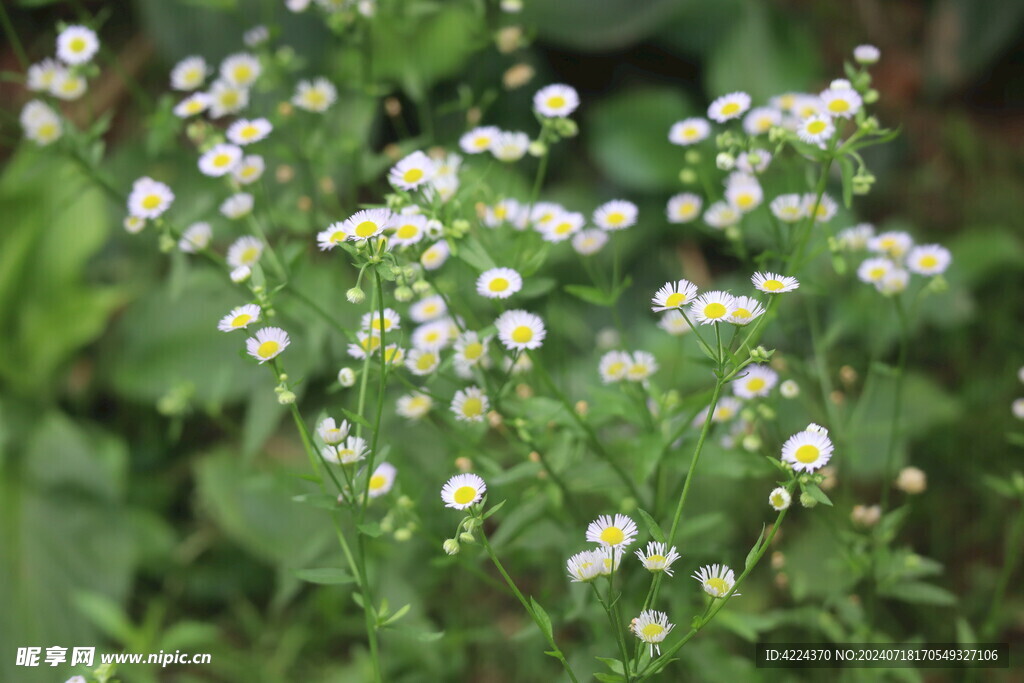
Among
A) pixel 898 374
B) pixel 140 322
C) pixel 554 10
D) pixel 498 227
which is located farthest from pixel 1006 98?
pixel 140 322

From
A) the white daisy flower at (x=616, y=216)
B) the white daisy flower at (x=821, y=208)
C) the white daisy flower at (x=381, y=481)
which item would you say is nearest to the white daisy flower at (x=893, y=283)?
the white daisy flower at (x=821, y=208)

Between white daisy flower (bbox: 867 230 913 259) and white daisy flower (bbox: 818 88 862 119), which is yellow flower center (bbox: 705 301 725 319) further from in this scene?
white daisy flower (bbox: 867 230 913 259)

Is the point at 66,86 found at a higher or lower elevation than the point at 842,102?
higher

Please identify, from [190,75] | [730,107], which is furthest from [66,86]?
[730,107]

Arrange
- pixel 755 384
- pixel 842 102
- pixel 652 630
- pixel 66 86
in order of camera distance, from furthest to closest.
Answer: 1. pixel 66 86
2. pixel 755 384
3. pixel 842 102
4. pixel 652 630

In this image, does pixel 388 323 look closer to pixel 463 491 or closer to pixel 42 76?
pixel 463 491

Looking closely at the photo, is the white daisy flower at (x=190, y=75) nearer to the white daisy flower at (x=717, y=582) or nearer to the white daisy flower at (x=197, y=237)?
the white daisy flower at (x=197, y=237)
